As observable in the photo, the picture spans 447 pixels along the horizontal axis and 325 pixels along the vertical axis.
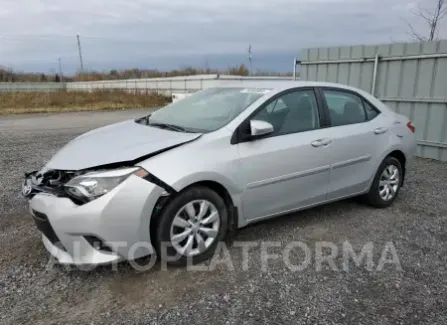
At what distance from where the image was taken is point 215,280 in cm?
286

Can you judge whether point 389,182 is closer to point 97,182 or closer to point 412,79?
point 97,182

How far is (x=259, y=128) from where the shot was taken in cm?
315

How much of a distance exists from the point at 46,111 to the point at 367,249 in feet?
65.9

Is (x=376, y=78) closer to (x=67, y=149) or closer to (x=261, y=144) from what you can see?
(x=261, y=144)

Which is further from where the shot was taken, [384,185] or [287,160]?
[384,185]

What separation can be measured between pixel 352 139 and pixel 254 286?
6.59ft

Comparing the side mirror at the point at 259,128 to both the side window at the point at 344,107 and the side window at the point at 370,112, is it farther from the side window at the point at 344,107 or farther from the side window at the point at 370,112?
the side window at the point at 370,112

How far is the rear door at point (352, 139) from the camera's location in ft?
12.6

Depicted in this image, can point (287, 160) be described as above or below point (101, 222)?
above

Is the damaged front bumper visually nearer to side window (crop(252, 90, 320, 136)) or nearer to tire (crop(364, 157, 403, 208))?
side window (crop(252, 90, 320, 136))

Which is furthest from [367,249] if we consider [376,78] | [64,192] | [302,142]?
[376,78]

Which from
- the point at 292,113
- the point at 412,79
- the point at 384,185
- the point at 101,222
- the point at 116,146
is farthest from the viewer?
the point at 412,79

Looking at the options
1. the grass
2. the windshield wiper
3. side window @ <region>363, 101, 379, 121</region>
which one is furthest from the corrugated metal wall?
the grass

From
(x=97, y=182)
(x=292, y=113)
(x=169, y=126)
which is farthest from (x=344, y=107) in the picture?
(x=97, y=182)
